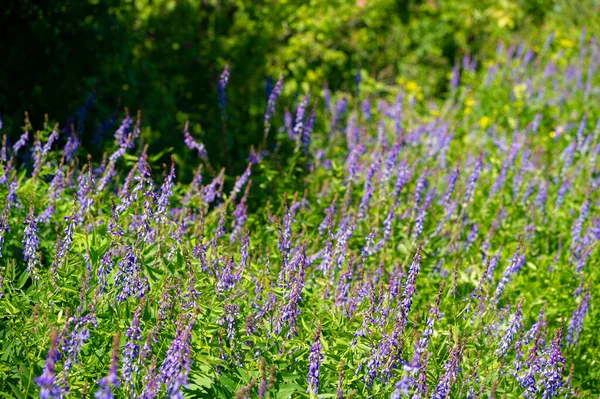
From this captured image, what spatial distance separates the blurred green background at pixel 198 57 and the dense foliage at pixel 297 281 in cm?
61

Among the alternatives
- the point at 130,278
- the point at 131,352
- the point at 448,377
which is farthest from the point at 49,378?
the point at 448,377

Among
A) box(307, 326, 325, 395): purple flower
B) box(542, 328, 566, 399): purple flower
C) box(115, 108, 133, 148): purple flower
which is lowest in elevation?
box(542, 328, 566, 399): purple flower

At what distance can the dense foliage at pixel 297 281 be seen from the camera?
2.75 metres

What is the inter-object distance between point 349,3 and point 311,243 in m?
4.96

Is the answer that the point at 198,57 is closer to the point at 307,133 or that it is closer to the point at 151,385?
the point at 307,133

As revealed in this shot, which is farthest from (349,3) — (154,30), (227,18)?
(154,30)

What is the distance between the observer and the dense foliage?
2.75m

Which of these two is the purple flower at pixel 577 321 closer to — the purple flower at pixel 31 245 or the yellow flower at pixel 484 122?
the purple flower at pixel 31 245

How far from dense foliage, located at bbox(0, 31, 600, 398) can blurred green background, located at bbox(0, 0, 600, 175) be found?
61 cm

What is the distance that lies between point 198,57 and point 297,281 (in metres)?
4.34

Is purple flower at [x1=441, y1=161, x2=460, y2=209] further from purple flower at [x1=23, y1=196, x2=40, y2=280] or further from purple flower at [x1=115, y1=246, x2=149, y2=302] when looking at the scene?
purple flower at [x1=23, y1=196, x2=40, y2=280]

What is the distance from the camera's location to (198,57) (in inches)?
270

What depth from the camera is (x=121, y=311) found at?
296 cm

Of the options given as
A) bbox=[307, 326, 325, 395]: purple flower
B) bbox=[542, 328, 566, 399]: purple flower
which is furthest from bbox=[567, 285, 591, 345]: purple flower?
bbox=[307, 326, 325, 395]: purple flower
